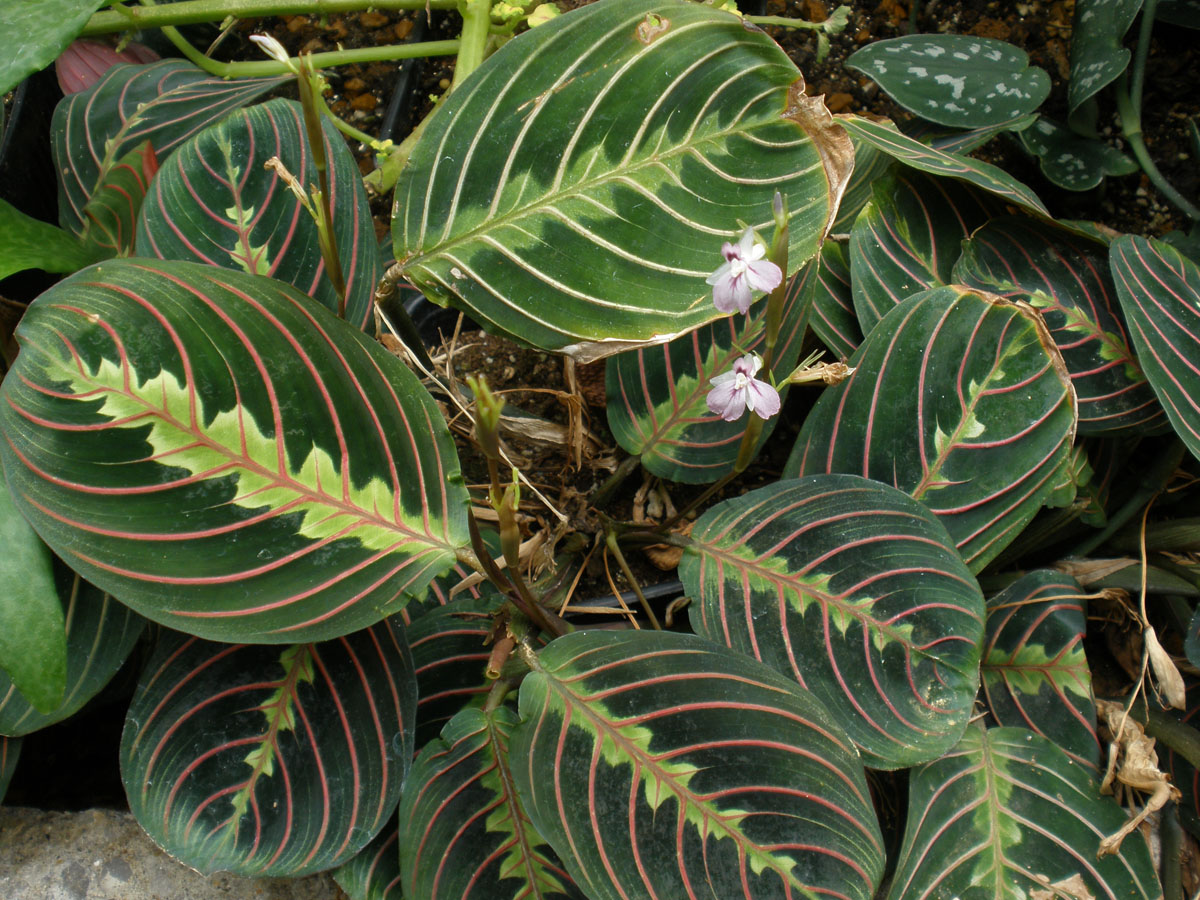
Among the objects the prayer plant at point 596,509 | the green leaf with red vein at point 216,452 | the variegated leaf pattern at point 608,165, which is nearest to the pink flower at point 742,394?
the prayer plant at point 596,509

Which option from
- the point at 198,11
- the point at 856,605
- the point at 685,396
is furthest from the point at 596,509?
the point at 198,11

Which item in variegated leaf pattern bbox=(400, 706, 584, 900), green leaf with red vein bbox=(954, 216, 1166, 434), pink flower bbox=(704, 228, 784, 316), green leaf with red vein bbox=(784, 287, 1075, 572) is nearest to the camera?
pink flower bbox=(704, 228, 784, 316)

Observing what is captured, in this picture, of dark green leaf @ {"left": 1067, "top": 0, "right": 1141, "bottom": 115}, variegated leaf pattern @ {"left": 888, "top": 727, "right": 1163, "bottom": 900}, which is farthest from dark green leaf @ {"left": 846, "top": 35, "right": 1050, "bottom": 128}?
variegated leaf pattern @ {"left": 888, "top": 727, "right": 1163, "bottom": 900}

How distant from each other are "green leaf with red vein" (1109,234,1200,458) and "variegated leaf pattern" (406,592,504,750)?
792 millimetres

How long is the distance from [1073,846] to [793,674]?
1.17 ft

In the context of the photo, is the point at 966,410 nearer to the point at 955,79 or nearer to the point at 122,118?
the point at 955,79

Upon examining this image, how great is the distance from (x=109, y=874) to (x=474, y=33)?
1.21 meters

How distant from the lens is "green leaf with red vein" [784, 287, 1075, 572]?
89 centimetres

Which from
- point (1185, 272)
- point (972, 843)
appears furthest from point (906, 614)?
point (1185, 272)

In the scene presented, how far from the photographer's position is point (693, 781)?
2.34ft

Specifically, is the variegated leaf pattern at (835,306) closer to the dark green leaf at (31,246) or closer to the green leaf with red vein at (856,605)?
the green leaf with red vein at (856,605)

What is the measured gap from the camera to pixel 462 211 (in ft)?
2.79

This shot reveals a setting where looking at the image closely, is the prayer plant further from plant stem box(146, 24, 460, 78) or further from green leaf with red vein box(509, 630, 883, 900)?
plant stem box(146, 24, 460, 78)

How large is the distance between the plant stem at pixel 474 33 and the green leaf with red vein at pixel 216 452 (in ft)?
2.02
